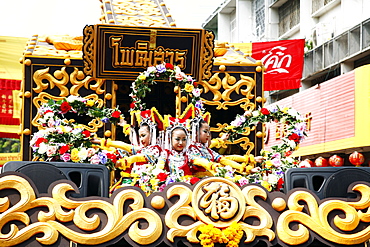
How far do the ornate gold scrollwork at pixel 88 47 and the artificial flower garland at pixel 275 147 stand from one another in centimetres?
213

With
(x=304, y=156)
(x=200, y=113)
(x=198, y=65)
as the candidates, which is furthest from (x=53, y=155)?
(x=304, y=156)

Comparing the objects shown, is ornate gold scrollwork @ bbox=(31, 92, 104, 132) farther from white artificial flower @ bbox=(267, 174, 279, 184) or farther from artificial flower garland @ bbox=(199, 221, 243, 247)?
artificial flower garland @ bbox=(199, 221, 243, 247)

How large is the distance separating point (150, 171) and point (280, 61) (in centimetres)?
1143

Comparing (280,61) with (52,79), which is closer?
(52,79)

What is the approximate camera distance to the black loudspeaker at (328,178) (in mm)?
4766

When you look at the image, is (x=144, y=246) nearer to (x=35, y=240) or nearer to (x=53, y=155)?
(x=35, y=240)

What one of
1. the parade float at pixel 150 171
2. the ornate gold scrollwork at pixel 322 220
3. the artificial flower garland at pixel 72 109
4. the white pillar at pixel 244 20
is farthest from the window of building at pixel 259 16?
the ornate gold scrollwork at pixel 322 220

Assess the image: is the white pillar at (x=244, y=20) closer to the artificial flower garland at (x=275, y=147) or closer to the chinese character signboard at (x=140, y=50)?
the chinese character signboard at (x=140, y=50)

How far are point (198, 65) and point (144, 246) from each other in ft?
18.6

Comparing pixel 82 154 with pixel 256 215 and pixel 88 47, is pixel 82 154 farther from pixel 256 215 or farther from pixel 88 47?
pixel 256 215

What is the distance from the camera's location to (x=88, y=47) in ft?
30.7

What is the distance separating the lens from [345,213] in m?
4.59

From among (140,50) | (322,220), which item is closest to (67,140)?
(140,50)

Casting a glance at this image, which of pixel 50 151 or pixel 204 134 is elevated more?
pixel 204 134
